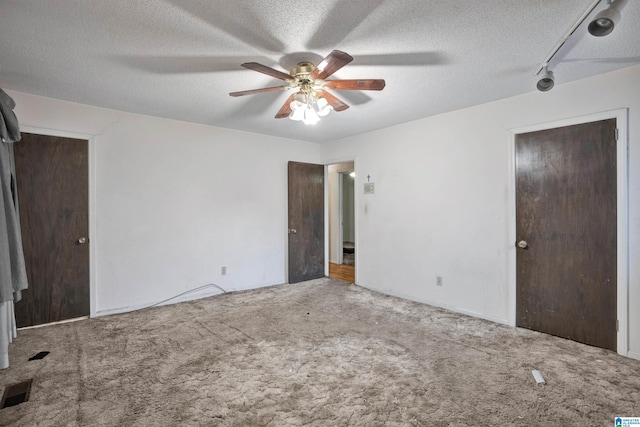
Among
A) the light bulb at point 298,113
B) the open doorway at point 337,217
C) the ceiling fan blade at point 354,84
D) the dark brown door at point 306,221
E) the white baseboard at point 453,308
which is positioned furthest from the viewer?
the open doorway at point 337,217

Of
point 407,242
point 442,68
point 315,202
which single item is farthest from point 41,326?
point 442,68

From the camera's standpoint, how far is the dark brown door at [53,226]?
10.0 feet

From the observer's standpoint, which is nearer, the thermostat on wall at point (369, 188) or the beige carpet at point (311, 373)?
the beige carpet at point (311, 373)

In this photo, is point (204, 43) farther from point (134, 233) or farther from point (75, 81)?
point (134, 233)

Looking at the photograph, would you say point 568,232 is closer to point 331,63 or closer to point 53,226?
point 331,63

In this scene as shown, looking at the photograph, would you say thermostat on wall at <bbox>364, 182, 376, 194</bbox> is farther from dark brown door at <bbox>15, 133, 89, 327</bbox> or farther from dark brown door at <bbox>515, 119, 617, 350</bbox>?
dark brown door at <bbox>15, 133, 89, 327</bbox>

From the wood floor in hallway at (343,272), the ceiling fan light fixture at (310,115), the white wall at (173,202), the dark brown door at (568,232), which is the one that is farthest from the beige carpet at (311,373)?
the ceiling fan light fixture at (310,115)

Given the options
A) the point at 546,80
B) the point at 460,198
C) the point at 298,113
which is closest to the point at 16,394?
the point at 298,113

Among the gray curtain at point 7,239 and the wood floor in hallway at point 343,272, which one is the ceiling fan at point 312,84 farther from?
the wood floor in hallway at point 343,272

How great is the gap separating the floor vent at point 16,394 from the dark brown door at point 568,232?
422 cm

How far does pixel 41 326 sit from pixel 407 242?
14.3 ft

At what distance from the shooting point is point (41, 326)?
123 inches

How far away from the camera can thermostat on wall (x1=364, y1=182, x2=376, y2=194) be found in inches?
179

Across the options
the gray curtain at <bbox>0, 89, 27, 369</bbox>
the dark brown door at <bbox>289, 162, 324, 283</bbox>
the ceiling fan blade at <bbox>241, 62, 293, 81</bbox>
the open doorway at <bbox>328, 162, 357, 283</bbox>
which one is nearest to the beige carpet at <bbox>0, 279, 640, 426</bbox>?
the gray curtain at <bbox>0, 89, 27, 369</bbox>
